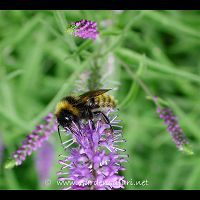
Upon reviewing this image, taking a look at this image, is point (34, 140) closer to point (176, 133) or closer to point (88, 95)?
point (88, 95)

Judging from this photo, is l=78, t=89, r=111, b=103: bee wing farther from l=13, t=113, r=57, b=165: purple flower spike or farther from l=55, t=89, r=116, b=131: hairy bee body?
l=13, t=113, r=57, b=165: purple flower spike

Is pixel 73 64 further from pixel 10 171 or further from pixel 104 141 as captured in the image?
pixel 104 141

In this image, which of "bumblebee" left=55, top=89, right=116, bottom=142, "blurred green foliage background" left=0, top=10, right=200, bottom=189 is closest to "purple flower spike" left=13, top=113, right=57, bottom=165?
"bumblebee" left=55, top=89, right=116, bottom=142

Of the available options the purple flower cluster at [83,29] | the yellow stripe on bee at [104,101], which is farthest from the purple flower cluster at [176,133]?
the purple flower cluster at [83,29]

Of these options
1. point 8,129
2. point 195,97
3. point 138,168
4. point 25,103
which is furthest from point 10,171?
point 195,97
